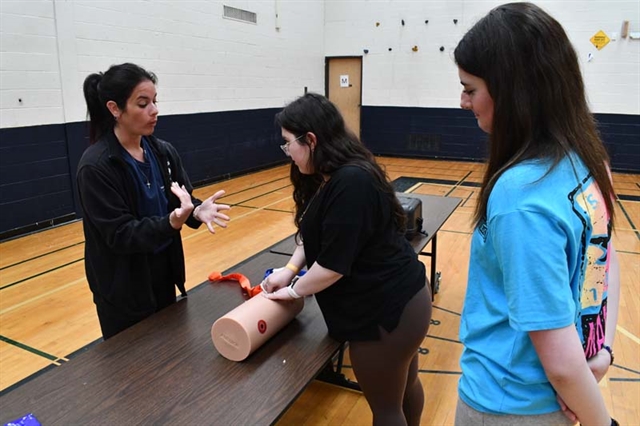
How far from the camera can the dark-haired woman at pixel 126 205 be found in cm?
156

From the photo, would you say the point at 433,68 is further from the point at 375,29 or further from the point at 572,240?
the point at 572,240

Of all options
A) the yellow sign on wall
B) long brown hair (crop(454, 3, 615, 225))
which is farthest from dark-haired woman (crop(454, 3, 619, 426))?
the yellow sign on wall

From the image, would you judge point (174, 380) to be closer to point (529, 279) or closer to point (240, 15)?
point (529, 279)

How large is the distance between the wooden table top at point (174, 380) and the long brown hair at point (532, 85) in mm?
815

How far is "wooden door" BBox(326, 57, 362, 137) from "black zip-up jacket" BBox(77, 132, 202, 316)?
29.2 feet

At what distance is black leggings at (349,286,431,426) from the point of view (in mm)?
1409

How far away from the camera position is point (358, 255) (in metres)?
1.41

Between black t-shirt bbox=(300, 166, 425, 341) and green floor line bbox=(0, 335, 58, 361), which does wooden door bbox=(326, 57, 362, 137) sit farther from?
black t-shirt bbox=(300, 166, 425, 341)

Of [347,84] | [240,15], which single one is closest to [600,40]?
[347,84]

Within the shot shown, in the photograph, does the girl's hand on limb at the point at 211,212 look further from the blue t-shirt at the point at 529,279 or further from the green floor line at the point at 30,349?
the green floor line at the point at 30,349

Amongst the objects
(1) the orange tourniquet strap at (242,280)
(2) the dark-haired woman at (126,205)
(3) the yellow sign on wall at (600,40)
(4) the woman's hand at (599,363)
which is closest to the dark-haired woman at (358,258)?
(1) the orange tourniquet strap at (242,280)

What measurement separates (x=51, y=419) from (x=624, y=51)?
31.3ft

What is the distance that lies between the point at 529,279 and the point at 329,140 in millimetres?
839

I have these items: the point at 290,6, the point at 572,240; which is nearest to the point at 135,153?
the point at 572,240
